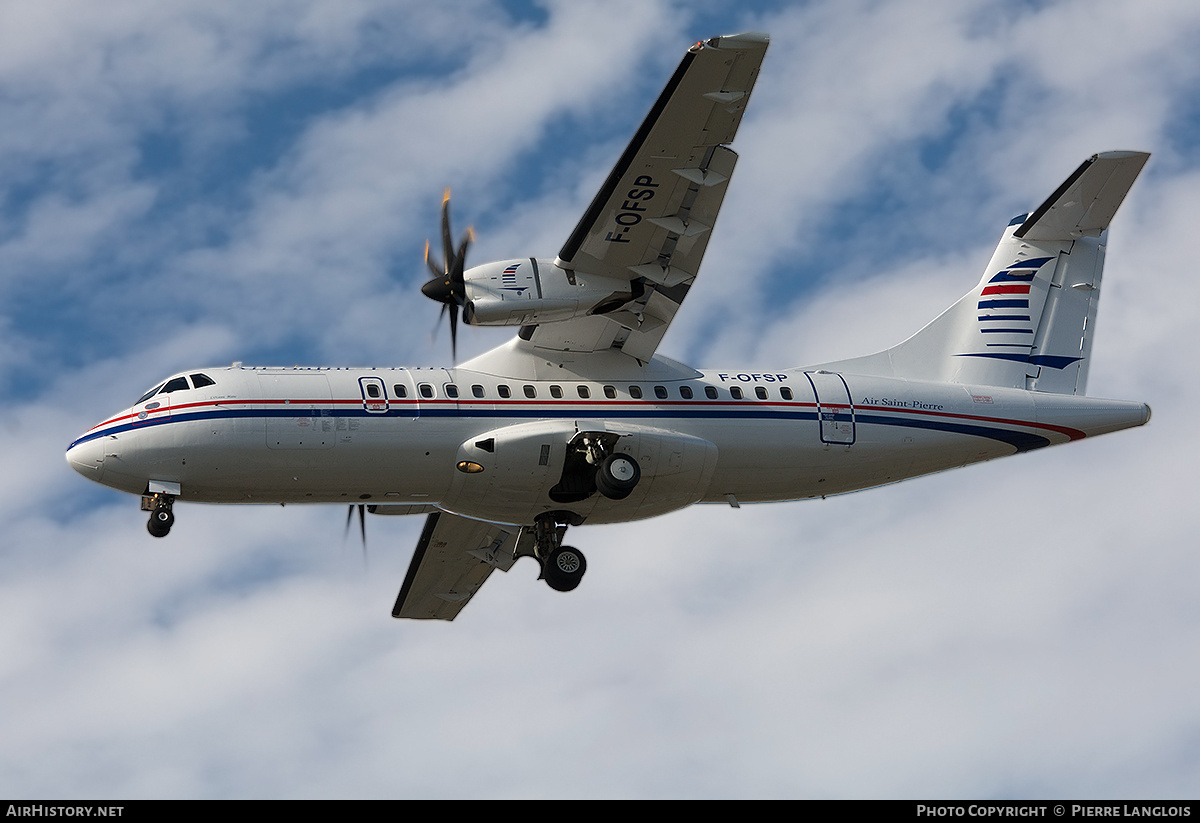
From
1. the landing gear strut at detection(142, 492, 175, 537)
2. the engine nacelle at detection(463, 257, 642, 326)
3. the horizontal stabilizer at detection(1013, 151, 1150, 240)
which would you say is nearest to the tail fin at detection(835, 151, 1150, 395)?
the horizontal stabilizer at detection(1013, 151, 1150, 240)

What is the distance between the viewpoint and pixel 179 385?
21.5 meters

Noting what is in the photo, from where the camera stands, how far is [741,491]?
2325 centimetres

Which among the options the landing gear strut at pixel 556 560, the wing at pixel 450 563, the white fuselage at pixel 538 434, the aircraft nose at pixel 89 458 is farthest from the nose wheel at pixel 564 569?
the aircraft nose at pixel 89 458

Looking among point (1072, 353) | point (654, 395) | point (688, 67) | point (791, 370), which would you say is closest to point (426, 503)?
point (654, 395)

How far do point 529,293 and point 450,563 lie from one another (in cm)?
694

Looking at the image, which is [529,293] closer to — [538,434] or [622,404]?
[538,434]

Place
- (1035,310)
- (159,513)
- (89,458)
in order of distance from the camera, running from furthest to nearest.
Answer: (1035,310) → (89,458) → (159,513)

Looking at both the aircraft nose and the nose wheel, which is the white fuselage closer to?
the aircraft nose

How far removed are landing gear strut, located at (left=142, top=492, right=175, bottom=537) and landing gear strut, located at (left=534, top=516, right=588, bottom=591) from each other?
5.34m

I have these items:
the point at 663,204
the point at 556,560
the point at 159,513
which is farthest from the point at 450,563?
the point at 663,204

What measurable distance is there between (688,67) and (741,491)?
6661 millimetres

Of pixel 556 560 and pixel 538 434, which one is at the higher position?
pixel 538 434

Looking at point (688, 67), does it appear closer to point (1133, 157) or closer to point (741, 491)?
point (741, 491)

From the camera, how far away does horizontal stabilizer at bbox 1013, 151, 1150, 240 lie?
24047 mm
